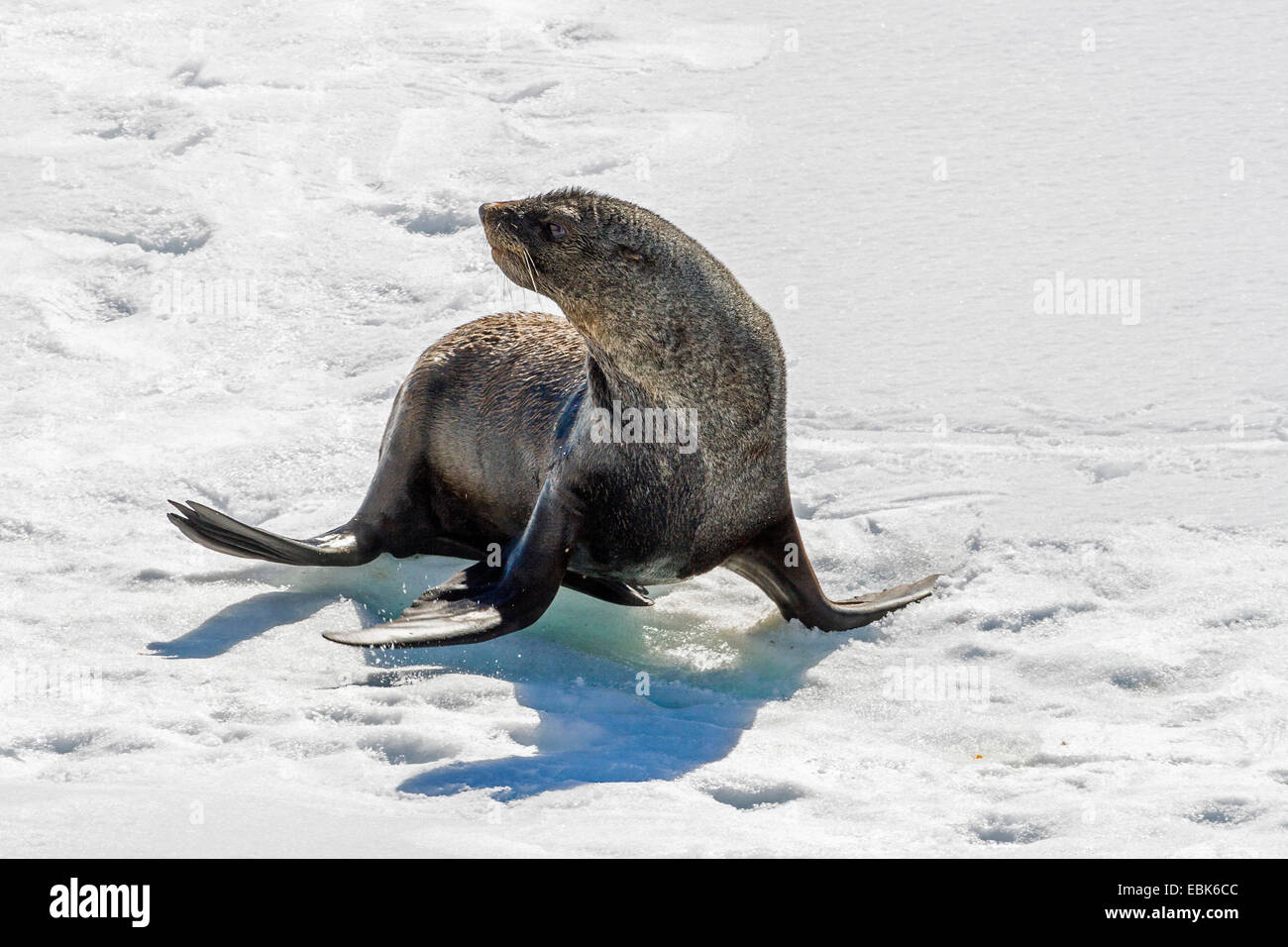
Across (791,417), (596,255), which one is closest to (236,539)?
(596,255)

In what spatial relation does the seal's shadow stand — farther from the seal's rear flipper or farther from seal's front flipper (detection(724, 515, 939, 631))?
the seal's rear flipper

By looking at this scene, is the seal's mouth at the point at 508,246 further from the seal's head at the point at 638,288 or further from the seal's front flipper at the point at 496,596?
the seal's front flipper at the point at 496,596

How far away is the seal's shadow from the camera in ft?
15.3

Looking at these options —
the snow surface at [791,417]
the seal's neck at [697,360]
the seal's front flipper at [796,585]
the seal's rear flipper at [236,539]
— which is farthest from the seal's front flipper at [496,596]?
the seal's rear flipper at [236,539]

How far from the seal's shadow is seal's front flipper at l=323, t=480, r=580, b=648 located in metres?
0.22

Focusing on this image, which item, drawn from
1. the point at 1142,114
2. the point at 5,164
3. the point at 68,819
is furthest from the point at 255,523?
the point at 1142,114

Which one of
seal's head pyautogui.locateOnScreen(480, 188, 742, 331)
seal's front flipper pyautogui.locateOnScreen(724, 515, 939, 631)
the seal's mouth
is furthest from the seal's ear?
seal's front flipper pyautogui.locateOnScreen(724, 515, 939, 631)

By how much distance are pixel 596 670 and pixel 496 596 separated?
1.54ft

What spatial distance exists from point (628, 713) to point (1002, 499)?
2453 millimetres

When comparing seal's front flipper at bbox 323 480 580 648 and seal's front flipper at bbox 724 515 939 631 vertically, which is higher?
seal's front flipper at bbox 323 480 580 648

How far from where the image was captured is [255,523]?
702 centimetres

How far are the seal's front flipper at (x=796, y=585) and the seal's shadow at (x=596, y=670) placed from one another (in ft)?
0.25

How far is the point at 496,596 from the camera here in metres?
5.59

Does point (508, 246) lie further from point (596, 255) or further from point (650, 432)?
point (650, 432)
